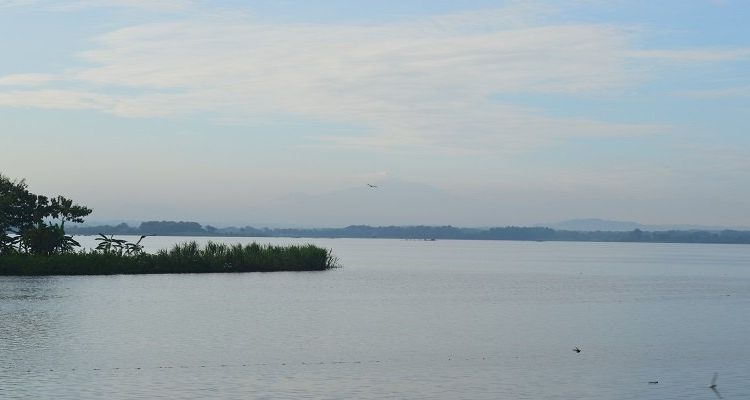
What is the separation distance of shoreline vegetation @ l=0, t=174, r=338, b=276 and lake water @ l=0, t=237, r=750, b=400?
2.93 m

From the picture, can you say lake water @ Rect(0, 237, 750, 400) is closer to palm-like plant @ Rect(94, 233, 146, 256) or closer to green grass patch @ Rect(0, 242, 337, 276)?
A: green grass patch @ Rect(0, 242, 337, 276)

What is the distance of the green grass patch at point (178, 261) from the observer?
76500 mm

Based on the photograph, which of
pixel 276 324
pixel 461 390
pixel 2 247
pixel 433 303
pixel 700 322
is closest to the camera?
pixel 461 390

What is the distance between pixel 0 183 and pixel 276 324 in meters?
42.7

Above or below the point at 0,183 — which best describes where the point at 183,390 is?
below

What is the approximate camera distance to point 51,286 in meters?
68.1

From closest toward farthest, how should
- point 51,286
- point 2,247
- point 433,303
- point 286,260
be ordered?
point 433,303, point 51,286, point 2,247, point 286,260

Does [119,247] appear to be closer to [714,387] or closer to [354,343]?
[354,343]

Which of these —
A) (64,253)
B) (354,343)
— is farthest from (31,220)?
(354,343)

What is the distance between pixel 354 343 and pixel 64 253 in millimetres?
46467

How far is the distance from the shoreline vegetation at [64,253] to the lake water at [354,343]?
9.62ft

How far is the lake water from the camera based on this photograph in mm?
29500

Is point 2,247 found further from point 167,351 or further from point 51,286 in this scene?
point 167,351

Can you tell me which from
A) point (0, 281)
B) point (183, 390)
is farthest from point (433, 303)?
point (183, 390)
